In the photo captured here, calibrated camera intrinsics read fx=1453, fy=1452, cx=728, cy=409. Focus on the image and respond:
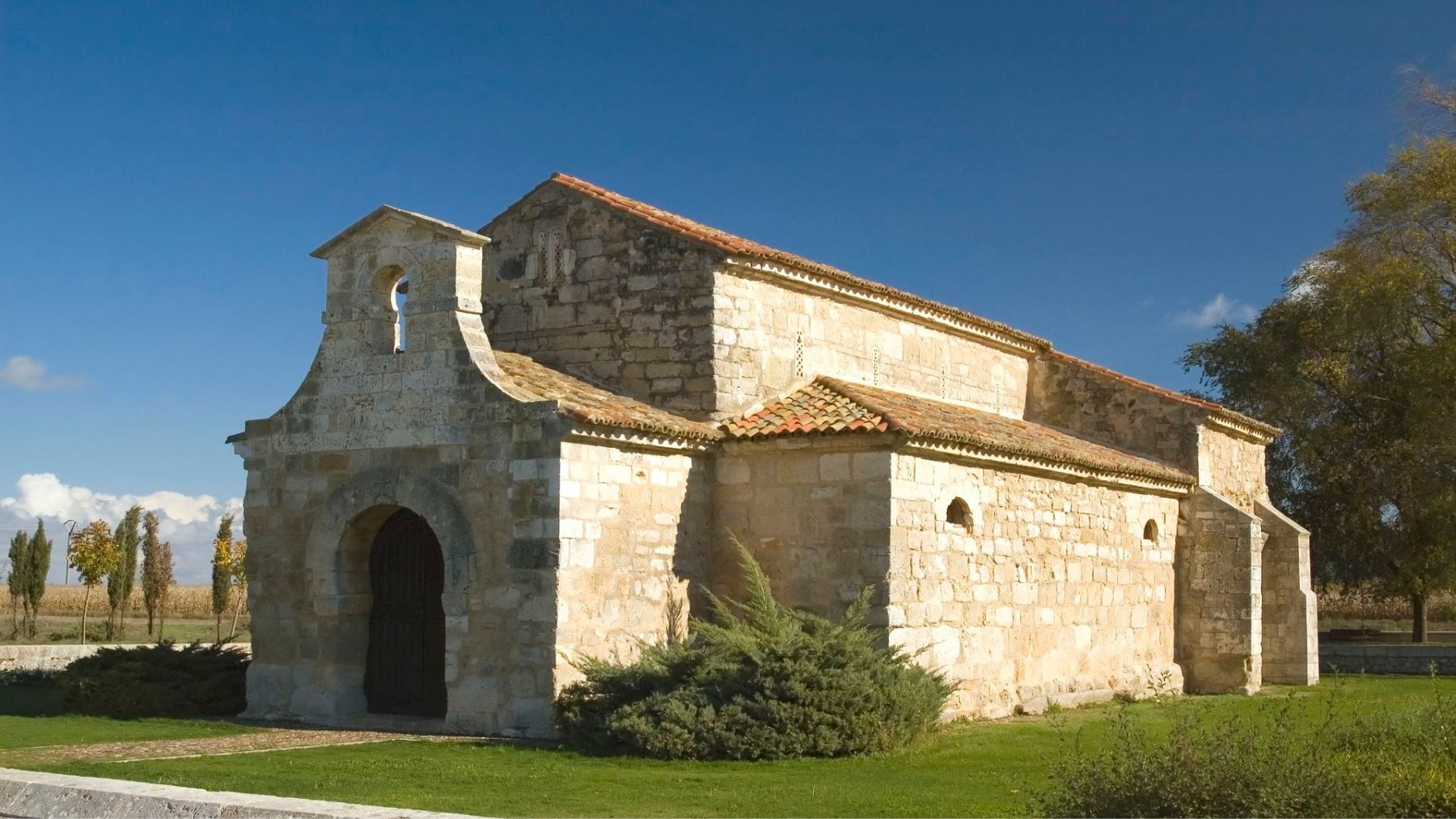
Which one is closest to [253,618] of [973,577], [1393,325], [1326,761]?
[973,577]

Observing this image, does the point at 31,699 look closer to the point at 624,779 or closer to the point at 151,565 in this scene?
the point at 624,779

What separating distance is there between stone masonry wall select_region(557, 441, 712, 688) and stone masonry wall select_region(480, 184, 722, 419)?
1.28 meters

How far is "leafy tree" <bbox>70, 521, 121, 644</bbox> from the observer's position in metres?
38.8

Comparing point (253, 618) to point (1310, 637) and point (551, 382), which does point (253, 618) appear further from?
point (1310, 637)

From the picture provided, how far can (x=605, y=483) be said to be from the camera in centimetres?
1536

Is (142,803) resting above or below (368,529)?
below

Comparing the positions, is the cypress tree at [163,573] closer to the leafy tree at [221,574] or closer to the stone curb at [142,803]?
the leafy tree at [221,574]

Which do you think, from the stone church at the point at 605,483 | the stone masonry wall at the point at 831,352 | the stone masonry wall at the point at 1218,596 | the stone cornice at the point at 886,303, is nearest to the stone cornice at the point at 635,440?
the stone church at the point at 605,483

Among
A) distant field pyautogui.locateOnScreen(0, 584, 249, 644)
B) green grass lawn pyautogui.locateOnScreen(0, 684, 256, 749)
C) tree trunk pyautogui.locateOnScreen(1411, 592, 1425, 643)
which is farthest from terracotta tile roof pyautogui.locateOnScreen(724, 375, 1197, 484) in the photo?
distant field pyautogui.locateOnScreen(0, 584, 249, 644)

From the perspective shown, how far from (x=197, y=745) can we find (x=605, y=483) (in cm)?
474

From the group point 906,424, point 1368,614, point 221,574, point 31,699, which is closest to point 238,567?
point 221,574

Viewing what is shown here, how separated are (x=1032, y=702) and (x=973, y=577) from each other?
79.0 inches

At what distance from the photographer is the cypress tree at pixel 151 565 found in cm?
3800

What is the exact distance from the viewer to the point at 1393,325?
29109 mm
